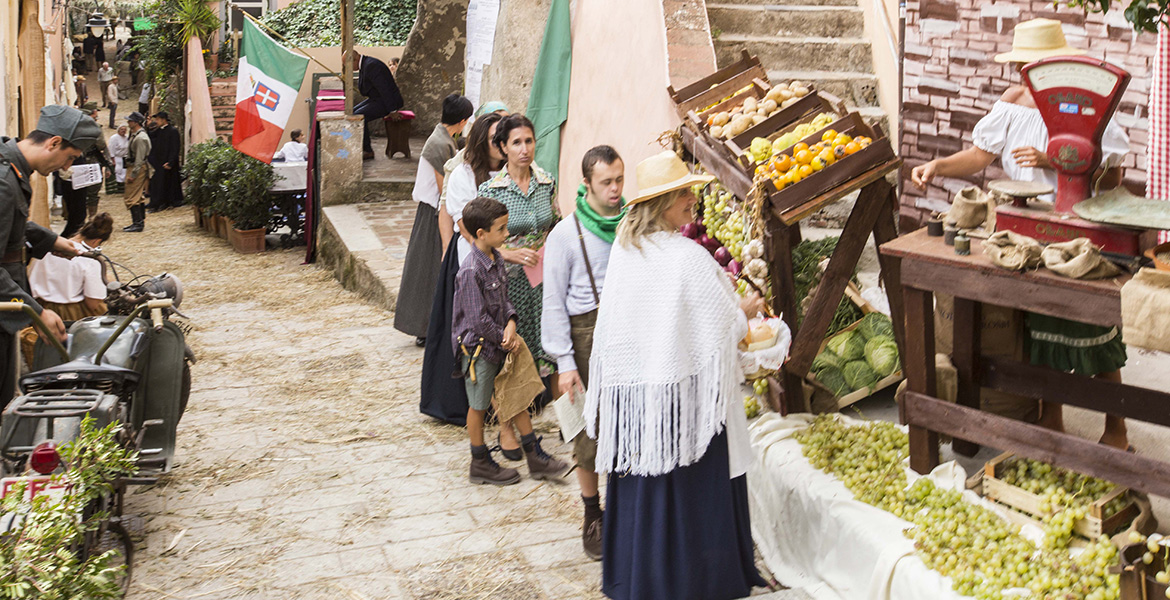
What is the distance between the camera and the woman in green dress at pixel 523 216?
5656 millimetres

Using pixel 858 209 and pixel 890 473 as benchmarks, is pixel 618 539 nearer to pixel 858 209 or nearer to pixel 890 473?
pixel 890 473

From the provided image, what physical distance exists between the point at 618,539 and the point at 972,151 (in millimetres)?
2180

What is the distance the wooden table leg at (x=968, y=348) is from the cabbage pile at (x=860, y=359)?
0.68 meters

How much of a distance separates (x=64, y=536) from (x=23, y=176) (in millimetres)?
1935

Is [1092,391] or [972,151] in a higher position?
[972,151]

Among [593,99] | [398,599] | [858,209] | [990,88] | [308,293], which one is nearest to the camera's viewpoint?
[398,599]

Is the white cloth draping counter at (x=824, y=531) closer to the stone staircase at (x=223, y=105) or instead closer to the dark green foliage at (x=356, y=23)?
the stone staircase at (x=223, y=105)

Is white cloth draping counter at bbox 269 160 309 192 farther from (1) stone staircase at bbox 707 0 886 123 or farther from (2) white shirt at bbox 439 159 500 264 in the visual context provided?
(2) white shirt at bbox 439 159 500 264

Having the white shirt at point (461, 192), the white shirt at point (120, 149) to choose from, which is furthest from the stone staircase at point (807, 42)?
the white shirt at point (120, 149)

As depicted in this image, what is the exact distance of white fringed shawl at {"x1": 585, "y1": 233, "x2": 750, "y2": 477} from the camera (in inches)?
145

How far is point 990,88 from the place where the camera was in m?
6.09

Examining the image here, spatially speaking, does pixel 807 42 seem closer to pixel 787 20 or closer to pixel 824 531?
pixel 787 20

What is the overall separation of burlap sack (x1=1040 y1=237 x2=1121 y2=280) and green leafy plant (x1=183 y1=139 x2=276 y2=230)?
11117 millimetres

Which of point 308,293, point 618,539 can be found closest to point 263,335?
point 308,293
